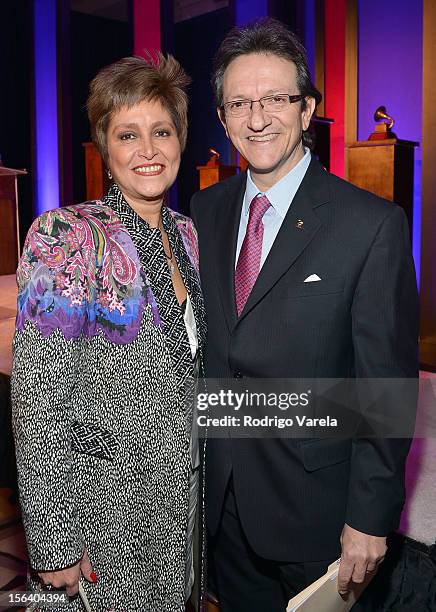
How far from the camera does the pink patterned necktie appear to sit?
153cm

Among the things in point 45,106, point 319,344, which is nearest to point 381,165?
point 319,344

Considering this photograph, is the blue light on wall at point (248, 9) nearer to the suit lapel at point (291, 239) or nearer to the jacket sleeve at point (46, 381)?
the suit lapel at point (291, 239)

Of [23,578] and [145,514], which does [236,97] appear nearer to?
[145,514]

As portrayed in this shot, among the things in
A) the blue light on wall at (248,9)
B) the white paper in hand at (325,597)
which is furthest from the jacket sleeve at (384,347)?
the blue light on wall at (248,9)

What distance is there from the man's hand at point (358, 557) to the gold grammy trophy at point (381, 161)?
3.00 meters

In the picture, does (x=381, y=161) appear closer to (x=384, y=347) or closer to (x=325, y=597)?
(x=384, y=347)

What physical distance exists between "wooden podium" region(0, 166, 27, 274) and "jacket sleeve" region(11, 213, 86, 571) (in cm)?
571

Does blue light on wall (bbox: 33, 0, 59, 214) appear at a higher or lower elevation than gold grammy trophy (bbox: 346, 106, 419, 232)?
higher

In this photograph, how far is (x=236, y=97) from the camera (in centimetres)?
162

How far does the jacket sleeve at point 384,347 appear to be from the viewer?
1372 millimetres

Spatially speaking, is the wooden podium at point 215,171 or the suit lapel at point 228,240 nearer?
the suit lapel at point 228,240

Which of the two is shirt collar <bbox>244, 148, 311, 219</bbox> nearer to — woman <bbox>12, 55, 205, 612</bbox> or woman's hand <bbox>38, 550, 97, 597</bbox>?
woman <bbox>12, 55, 205, 612</bbox>

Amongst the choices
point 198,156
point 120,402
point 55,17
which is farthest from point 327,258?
point 198,156

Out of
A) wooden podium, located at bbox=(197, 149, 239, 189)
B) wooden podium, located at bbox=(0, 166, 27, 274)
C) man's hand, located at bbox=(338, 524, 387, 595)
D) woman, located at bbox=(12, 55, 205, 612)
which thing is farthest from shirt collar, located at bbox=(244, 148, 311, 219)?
wooden podium, located at bbox=(0, 166, 27, 274)
